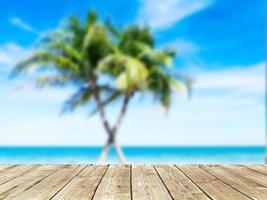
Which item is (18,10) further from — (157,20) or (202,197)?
(202,197)

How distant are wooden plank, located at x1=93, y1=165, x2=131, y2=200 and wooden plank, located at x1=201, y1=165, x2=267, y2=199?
52 cm

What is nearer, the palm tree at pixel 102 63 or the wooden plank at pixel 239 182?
the wooden plank at pixel 239 182

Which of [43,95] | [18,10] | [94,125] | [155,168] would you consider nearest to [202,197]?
[155,168]

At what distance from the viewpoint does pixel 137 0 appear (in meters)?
37.1

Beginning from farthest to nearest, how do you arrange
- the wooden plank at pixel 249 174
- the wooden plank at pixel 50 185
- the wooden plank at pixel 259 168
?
the wooden plank at pixel 259 168
the wooden plank at pixel 249 174
the wooden plank at pixel 50 185

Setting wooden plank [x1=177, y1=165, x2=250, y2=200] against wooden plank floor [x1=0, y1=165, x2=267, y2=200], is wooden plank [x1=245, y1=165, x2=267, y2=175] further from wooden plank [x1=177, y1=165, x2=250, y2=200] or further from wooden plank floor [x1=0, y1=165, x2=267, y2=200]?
wooden plank [x1=177, y1=165, x2=250, y2=200]

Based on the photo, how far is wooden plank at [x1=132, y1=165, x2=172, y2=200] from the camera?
1861 mm

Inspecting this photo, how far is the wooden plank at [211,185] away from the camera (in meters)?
1.87

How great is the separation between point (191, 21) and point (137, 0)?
4.87 m

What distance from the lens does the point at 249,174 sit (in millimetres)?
2637

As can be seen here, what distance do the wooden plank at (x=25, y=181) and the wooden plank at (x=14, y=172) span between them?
41 mm

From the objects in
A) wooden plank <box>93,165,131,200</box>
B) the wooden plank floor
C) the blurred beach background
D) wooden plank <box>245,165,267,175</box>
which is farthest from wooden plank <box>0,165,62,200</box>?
the blurred beach background

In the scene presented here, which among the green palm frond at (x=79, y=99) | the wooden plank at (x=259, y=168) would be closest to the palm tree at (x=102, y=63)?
the green palm frond at (x=79, y=99)

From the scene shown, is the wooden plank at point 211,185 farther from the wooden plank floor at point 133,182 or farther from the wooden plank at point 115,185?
the wooden plank at point 115,185
